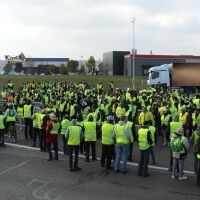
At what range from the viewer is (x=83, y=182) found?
11.4 m

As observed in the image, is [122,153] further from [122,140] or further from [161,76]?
[161,76]

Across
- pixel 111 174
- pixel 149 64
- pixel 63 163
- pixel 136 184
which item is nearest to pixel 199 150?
pixel 136 184

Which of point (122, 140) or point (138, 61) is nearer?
point (122, 140)

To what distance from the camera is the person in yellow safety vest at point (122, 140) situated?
12.3m

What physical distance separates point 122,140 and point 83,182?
188 cm

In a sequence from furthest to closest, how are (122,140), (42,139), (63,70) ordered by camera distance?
1. (63,70)
2. (42,139)
3. (122,140)

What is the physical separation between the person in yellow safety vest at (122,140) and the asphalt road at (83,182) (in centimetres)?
33

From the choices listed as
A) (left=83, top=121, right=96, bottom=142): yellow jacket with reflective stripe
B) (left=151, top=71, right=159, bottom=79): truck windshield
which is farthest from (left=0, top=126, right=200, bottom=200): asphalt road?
(left=151, top=71, right=159, bottom=79): truck windshield

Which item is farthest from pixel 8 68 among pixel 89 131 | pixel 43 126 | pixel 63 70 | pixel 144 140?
pixel 144 140

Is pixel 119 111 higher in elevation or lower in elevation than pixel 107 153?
higher

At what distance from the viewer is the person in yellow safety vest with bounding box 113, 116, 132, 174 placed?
40.3 ft

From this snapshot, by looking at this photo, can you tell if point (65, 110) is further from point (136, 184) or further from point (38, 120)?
point (136, 184)

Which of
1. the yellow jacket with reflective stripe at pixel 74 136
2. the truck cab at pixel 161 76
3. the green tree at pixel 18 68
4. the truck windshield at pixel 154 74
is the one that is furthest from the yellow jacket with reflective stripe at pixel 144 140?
the green tree at pixel 18 68

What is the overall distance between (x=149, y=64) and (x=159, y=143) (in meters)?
59.3
